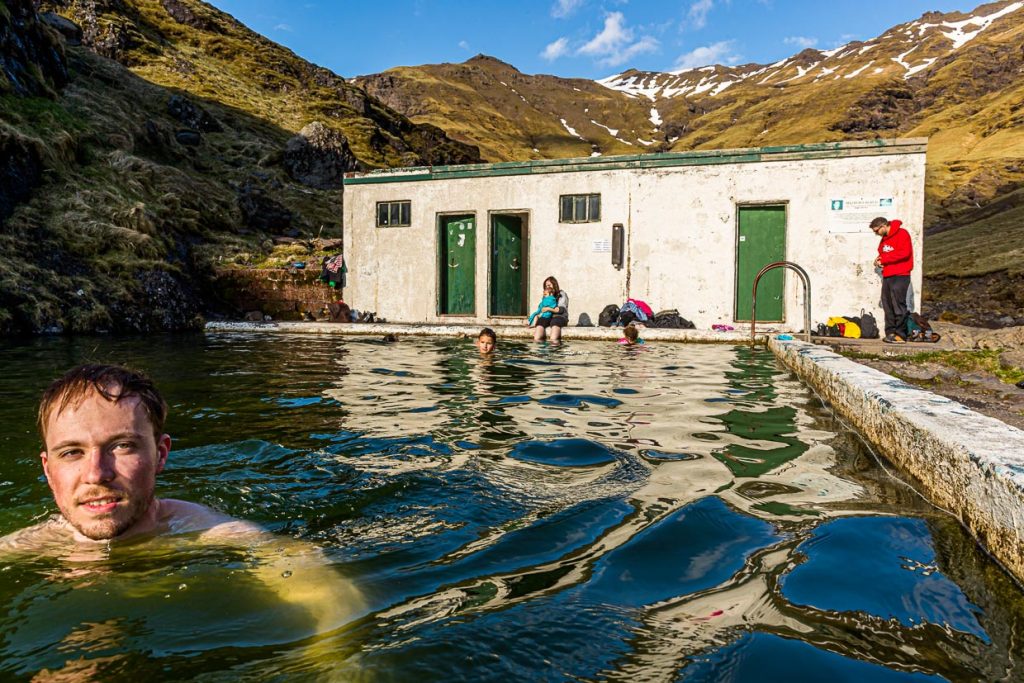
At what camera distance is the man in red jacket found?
12.4 m

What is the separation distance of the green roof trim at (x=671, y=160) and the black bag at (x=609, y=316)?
10.8 ft

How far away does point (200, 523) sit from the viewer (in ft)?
9.99

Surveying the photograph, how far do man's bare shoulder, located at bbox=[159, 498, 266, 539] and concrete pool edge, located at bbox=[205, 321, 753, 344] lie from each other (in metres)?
10.7

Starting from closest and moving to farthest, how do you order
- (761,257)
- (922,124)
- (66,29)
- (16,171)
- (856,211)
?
(856,211) < (761,257) < (16,171) < (66,29) < (922,124)

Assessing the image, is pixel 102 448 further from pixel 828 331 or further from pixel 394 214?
pixel 394 214

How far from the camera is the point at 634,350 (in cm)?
1146

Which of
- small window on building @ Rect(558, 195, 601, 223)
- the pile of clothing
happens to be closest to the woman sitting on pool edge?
the pile of clothing

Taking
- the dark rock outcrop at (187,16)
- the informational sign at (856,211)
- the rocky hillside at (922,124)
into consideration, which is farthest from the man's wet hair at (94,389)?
the dark rock outcrop at (187,16)

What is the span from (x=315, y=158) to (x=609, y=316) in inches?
1174

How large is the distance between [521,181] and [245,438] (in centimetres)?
1259

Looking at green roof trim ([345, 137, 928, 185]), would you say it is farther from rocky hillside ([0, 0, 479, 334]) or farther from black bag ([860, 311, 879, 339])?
rocky hillside ([0, 0, 479, 334])

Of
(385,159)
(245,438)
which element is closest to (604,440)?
(245,438)

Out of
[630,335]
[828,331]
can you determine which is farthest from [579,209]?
[828,331]

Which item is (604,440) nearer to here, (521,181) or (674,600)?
(674,600)
